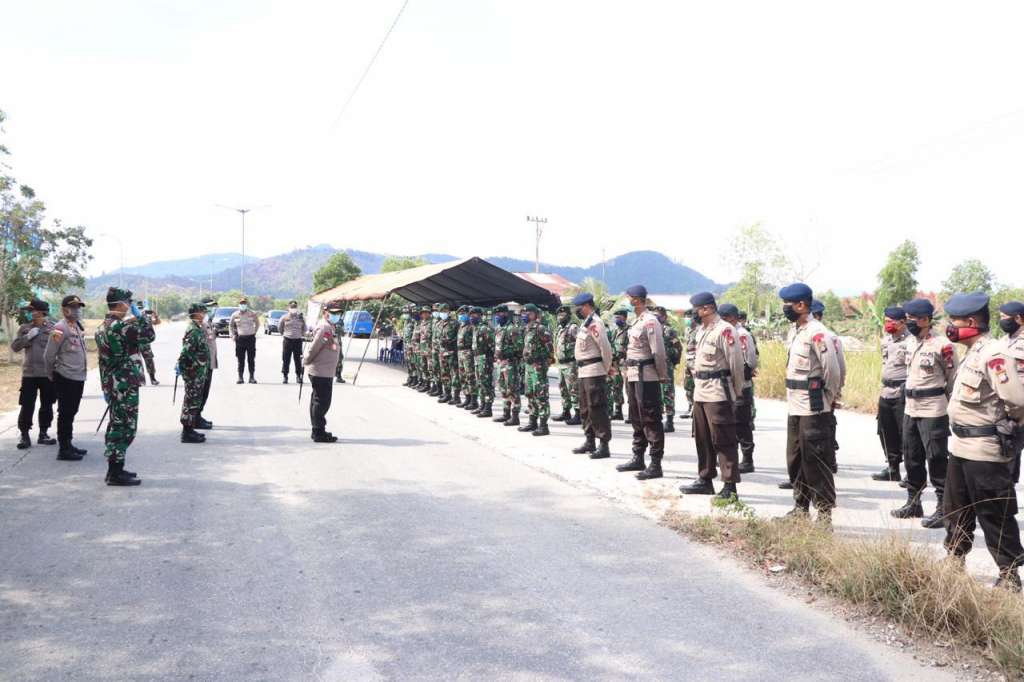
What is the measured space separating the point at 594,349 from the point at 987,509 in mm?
4618

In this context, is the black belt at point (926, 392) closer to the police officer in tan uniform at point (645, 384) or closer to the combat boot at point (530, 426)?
the police officer in tan uniform at point (645, 384)

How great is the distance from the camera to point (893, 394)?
7352 millimetres

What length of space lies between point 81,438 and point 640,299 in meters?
7.15

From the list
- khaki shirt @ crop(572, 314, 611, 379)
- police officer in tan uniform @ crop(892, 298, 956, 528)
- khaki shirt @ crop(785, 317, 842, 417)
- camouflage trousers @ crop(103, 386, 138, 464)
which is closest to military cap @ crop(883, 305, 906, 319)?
police officer in tan uniform @ crop(892, 298, 956, 528)

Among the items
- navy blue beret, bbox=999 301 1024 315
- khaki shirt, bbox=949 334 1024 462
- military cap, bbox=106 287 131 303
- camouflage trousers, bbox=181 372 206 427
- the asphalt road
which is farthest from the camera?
camouflage trousers, bbox=181 372 206 427

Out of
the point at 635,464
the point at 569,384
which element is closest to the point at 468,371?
the point at 569,384

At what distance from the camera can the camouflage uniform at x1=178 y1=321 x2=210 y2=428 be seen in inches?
357

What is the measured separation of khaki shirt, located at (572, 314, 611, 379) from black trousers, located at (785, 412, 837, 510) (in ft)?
9.73

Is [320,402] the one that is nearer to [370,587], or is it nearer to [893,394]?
[370,587]

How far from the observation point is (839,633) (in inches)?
151

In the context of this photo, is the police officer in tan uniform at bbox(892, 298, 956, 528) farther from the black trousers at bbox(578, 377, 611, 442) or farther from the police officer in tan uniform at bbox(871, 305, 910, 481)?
the black trousers at bbox(578, 377, 611, 442)

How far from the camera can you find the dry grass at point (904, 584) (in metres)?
3.58

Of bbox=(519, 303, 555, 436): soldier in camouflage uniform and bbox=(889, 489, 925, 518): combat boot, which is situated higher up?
bbox=(519, 303, 555, 436): soldier in camouflage uniform

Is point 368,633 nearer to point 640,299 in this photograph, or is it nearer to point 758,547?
point 758,547
